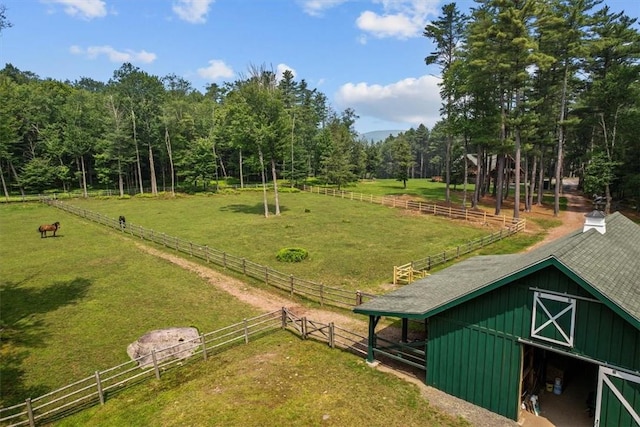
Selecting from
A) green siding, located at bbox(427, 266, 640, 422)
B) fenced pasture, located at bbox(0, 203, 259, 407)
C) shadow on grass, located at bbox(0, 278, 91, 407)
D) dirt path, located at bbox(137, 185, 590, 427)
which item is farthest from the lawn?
fenced pasture, located at bbox(0, 203, 259, 407)

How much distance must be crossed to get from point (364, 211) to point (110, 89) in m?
45.5

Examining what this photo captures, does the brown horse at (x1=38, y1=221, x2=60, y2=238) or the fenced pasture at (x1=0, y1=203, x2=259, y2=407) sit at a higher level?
the brown horse at (x1=38, y1=221, x2=60, y2=238)

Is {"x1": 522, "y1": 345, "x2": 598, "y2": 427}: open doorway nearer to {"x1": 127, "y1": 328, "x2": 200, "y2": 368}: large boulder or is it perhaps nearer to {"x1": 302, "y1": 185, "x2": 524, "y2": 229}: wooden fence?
{"x1": 127, "y1": 328, "x2": 200, "y2": 368}: large boulder

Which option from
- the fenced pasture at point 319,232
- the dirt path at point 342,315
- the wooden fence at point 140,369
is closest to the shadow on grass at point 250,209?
the fenced pasture at point 319,232

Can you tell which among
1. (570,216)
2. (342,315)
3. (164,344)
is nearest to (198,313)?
(164,344)

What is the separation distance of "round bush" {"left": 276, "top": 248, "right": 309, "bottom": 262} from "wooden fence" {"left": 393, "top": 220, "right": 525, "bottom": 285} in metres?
6.18

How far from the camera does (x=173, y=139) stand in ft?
194

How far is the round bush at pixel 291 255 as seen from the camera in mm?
23609

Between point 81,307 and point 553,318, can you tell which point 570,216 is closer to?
point 553,318

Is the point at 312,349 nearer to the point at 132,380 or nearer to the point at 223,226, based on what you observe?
the point at 132,380

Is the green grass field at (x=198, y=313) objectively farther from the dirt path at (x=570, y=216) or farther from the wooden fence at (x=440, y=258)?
the dirt path at (x=570, y=216)

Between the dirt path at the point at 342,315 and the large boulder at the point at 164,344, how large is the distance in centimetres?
388

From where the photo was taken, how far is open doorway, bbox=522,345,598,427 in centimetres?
961

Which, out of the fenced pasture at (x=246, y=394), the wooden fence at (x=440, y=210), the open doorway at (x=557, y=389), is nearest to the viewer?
the open doorway at (x=557, y=389)
